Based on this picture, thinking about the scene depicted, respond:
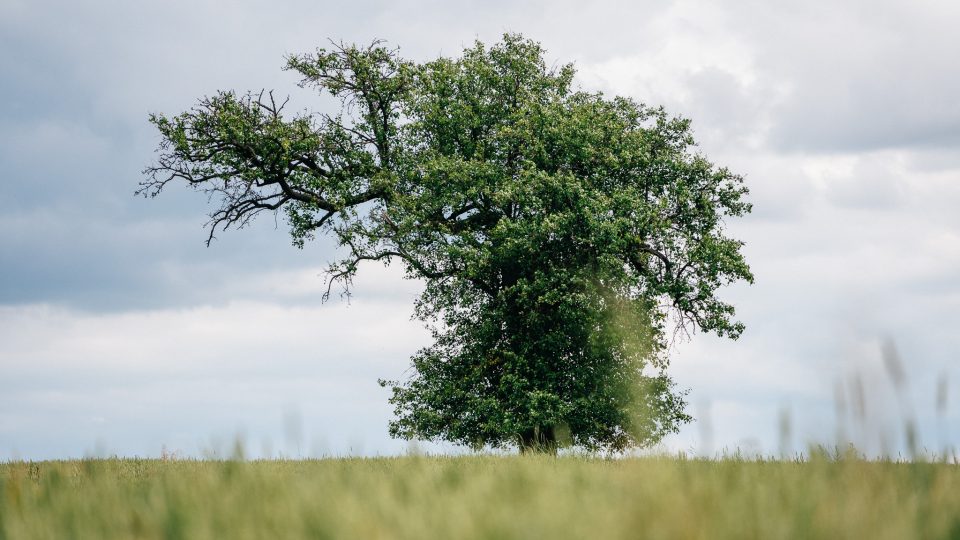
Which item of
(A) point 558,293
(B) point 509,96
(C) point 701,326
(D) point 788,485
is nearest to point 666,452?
(D) point 788,485

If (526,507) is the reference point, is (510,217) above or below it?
above

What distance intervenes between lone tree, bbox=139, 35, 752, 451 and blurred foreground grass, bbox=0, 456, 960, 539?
15.6 m

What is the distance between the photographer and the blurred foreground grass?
5.18 metres

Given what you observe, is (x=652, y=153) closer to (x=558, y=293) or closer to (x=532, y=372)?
(x=558, y=293)

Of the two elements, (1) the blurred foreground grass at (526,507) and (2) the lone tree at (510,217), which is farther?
(2) the lone tree at (510,217)

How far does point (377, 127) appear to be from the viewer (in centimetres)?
2784

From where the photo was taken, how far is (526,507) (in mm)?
5703

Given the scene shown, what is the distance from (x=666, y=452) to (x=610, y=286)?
1333 centimetres

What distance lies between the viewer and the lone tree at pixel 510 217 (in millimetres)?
24344

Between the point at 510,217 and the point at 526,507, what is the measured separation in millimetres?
20420

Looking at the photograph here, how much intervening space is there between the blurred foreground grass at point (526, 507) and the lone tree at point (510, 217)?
15.6 m

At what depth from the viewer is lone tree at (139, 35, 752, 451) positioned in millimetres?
24344

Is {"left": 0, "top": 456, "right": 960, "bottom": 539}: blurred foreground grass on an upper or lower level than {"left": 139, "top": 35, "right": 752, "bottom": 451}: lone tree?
lower

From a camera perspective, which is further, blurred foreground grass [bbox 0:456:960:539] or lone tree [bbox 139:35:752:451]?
lone tree [bbox 139:35:752:451]
